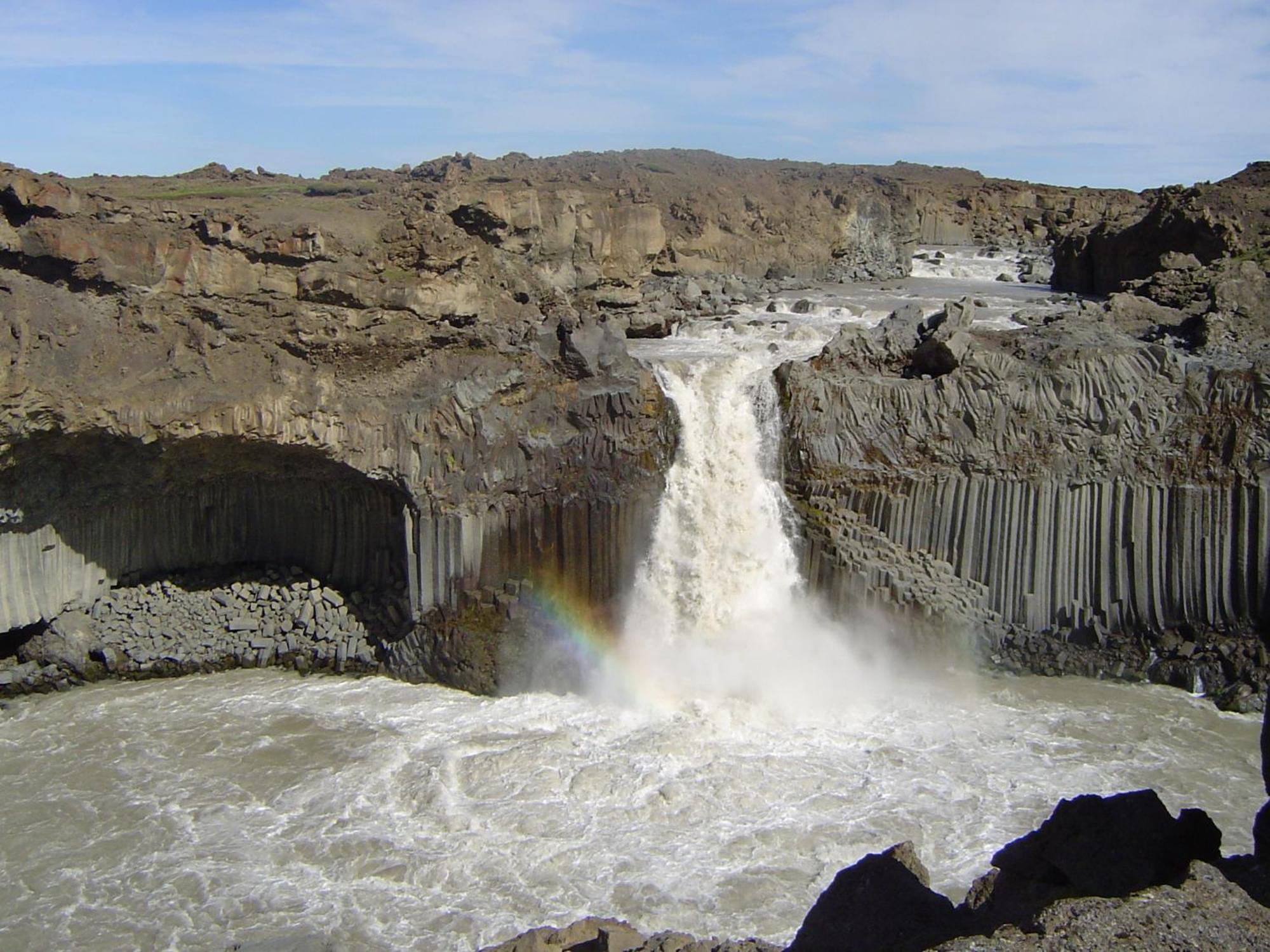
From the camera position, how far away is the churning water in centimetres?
1227

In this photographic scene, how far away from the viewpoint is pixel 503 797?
14.4 metres

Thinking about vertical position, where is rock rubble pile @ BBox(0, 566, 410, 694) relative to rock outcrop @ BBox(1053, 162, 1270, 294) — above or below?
below

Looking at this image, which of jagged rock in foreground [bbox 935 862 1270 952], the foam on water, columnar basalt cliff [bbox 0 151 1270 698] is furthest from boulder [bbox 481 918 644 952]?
columnar basalt cliff [bbox 0 151 1270 698]

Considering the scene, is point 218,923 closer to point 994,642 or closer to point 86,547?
point 86,547

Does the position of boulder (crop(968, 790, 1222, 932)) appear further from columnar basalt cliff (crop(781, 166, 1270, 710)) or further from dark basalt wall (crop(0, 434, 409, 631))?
dark basalt wall (crop(0, 434, 409, 631))

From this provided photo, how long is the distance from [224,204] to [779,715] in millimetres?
14507

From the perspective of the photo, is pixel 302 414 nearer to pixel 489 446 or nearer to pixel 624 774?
pixel 489 446

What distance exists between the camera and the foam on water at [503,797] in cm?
1215

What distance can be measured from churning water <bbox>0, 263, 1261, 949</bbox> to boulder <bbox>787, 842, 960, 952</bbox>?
343 centimetres

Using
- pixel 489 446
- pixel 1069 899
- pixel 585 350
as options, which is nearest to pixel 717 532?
pixel 585 350

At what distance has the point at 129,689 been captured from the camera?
59.7 ft

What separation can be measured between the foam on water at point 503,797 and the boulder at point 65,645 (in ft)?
2.11

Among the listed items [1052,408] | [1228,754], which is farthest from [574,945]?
[1052,408]

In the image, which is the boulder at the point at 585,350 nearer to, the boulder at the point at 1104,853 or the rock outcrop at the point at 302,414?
the rock outcrop at the point at 302,414
